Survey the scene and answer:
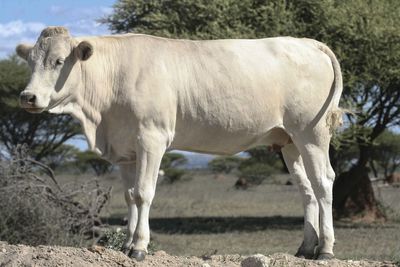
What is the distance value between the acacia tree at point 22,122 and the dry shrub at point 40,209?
58.4ft

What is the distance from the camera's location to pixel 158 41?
8.38 meters

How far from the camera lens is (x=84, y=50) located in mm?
7867

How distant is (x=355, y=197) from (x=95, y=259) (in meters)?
20.1

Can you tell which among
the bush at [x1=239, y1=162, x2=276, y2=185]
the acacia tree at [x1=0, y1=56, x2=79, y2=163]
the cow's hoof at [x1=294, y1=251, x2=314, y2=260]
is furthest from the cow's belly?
the bush at [x1=239, y1=162, x2=276, y2=185]

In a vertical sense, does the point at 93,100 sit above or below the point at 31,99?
below

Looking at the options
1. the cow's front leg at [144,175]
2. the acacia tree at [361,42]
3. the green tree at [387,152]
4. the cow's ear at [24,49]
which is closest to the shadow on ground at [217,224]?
the acacia tree at [361,42]

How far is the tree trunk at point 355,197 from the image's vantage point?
85.1ft

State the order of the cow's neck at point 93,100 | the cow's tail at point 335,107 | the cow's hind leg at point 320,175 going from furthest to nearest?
the cow's tail at point 335,107
the cow's hind leg at point 320,175
the cow's neck at point 93,100

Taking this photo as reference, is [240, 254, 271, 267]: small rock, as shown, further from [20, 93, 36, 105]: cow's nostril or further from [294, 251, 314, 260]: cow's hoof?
[20, 93, 36, 105]: cow's nostril

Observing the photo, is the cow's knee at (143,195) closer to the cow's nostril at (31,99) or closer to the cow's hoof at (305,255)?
the cow's nostril at (31,99)

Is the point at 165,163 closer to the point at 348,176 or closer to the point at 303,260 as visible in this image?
the point at 348,176

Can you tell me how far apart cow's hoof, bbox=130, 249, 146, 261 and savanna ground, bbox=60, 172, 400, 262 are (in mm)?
3439

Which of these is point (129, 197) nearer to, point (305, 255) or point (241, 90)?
point (241, 90)

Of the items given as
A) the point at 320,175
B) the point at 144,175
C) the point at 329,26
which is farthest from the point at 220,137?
the point at 329,26
